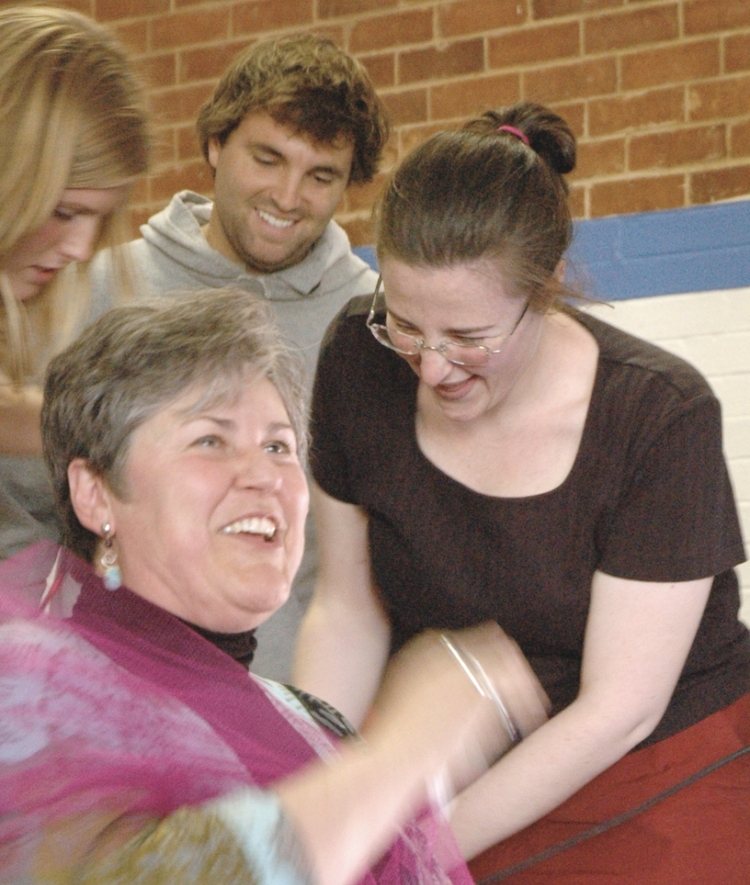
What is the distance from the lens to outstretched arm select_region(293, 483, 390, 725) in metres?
1.75

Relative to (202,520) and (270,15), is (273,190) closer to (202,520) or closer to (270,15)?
(202,520)

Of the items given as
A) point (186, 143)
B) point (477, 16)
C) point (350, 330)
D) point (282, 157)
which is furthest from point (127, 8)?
point (350, 330)

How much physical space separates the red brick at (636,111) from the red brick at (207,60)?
1045mm

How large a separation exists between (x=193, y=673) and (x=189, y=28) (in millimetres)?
2895

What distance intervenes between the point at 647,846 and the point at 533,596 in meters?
0.32

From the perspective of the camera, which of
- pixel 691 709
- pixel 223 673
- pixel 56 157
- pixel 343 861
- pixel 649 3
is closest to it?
pixel 343 861

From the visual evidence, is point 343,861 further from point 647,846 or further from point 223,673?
point 647,846

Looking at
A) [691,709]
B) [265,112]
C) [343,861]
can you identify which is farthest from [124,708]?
[265,112]

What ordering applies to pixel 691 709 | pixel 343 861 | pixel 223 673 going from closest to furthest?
1. pixel 343 861
2. pixel 223 673
3. pixel 691 709

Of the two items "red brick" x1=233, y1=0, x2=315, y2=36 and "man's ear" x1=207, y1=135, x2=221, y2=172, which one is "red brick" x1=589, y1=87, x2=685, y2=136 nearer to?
"red brick" x1=233, y1=0, x2=315, y2=36

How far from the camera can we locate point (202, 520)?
53.6 inches

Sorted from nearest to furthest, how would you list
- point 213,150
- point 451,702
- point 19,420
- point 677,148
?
point 451,702 → point 19,420 → point 213,150 → point 677,148

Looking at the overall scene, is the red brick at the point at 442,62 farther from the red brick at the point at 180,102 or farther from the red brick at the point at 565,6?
the red brick at the point at 180,102

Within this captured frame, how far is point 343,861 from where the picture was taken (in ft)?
2.97
